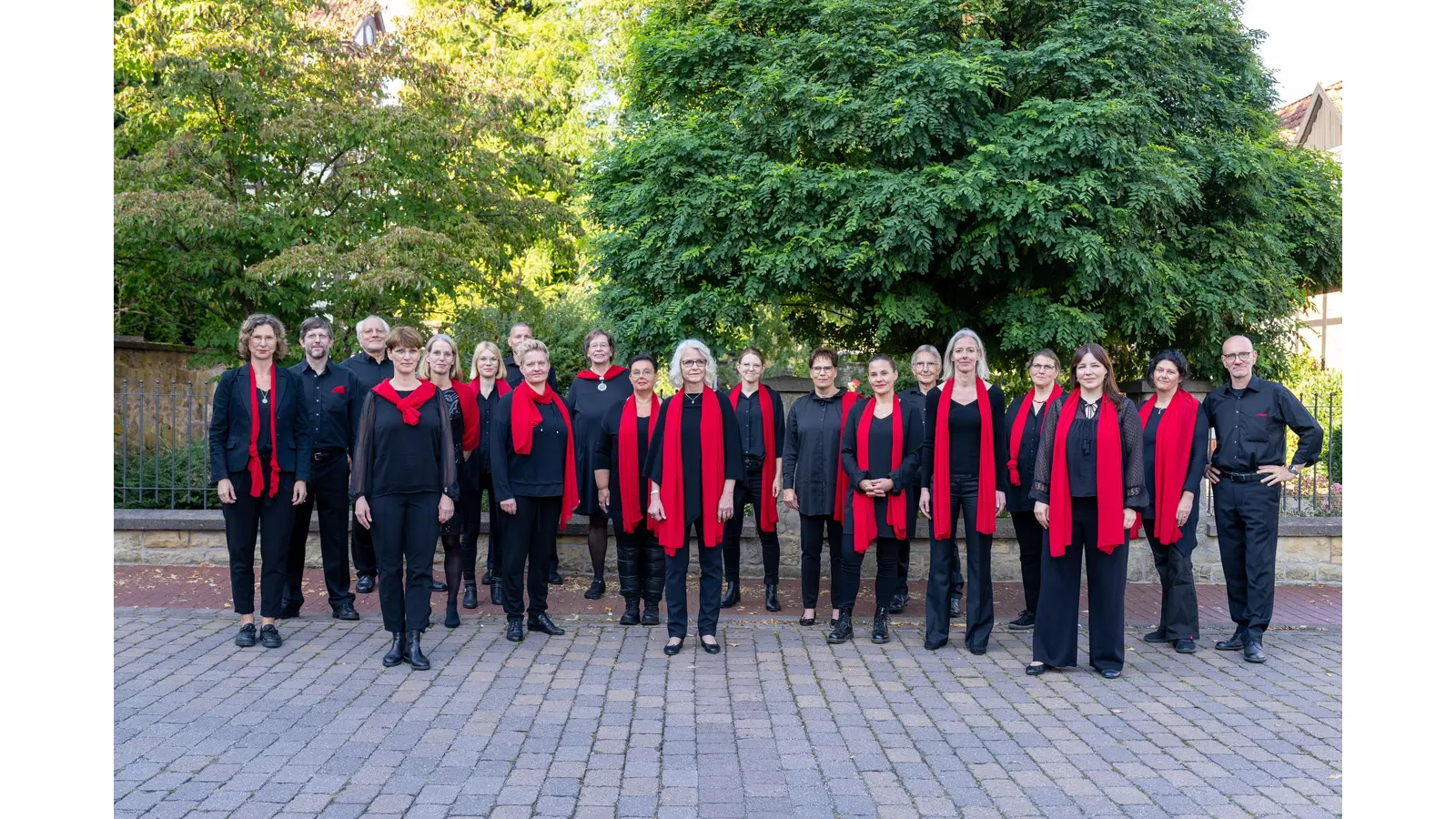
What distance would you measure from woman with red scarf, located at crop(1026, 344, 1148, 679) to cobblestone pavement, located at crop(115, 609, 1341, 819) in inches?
8.4

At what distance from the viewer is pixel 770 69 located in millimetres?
9711

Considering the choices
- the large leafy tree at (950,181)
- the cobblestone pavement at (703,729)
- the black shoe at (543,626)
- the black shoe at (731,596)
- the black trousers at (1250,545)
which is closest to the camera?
the cobblestone pavement at (703,729)

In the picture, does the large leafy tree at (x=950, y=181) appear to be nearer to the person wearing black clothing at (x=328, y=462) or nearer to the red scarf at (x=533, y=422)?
the red scarf at (x=533, y=422)

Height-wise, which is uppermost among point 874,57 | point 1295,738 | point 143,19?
point 143,19

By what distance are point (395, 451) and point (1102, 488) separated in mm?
4159

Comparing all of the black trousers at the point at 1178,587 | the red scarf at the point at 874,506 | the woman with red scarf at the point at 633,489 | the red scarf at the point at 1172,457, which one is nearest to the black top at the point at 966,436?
the red scarf at the point at 874,506

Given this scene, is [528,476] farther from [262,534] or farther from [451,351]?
[262,534]

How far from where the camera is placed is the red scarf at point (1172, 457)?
22.4 feet

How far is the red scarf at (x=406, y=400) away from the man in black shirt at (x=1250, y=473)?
507 centimetres

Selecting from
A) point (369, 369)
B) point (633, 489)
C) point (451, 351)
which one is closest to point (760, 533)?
point (633, 489)

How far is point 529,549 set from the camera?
708cm

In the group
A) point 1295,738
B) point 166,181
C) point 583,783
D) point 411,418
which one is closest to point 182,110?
point 166,181

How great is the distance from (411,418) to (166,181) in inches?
284

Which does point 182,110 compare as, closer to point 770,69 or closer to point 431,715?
point 770,69
